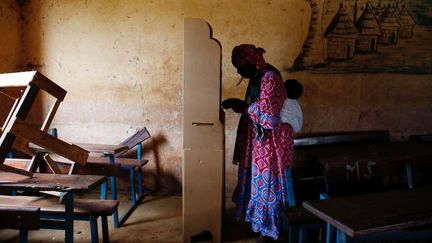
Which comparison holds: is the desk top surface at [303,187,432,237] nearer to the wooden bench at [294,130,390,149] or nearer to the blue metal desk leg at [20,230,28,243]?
the wooden bench at [294,130,390,149]

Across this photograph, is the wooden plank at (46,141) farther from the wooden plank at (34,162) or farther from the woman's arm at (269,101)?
the woman's arm at (269,101)


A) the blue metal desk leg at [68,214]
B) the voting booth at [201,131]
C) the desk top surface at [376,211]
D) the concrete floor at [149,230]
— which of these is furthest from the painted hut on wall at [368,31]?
the blue metal desk leg at [68,214]

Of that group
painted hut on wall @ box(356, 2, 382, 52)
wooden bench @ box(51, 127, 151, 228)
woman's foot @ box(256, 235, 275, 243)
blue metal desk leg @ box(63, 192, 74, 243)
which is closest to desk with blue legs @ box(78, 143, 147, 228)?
wooden bench @ box(51, 127, 151, 228)

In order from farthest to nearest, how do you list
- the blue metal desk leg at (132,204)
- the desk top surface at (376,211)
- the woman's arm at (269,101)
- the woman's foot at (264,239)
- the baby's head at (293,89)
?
1. the blue metal desk leg at (132,204)
2. the woman's foot at (264,239)
3. the baby's head at (293,89)
4. the woman's arm at (269,101)
5. the desk top surface at (376,211)

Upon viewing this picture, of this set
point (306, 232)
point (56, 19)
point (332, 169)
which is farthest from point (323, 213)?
point (56, 19)

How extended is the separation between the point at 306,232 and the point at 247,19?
7.57 ft

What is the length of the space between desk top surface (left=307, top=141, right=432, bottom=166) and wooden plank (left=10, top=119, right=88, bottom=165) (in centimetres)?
180

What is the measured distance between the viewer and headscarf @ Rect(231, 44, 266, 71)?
2742 millimetres

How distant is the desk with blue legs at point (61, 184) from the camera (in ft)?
6.68

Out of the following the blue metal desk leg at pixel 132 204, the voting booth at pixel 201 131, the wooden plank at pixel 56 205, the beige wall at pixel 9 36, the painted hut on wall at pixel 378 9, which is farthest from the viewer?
the beige wall at pixel 9 36

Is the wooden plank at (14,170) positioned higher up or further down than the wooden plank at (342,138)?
further down

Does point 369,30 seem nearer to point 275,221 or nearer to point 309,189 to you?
point 309,189

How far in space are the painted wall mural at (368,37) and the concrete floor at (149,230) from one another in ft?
5.97

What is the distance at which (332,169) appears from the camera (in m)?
2.72
